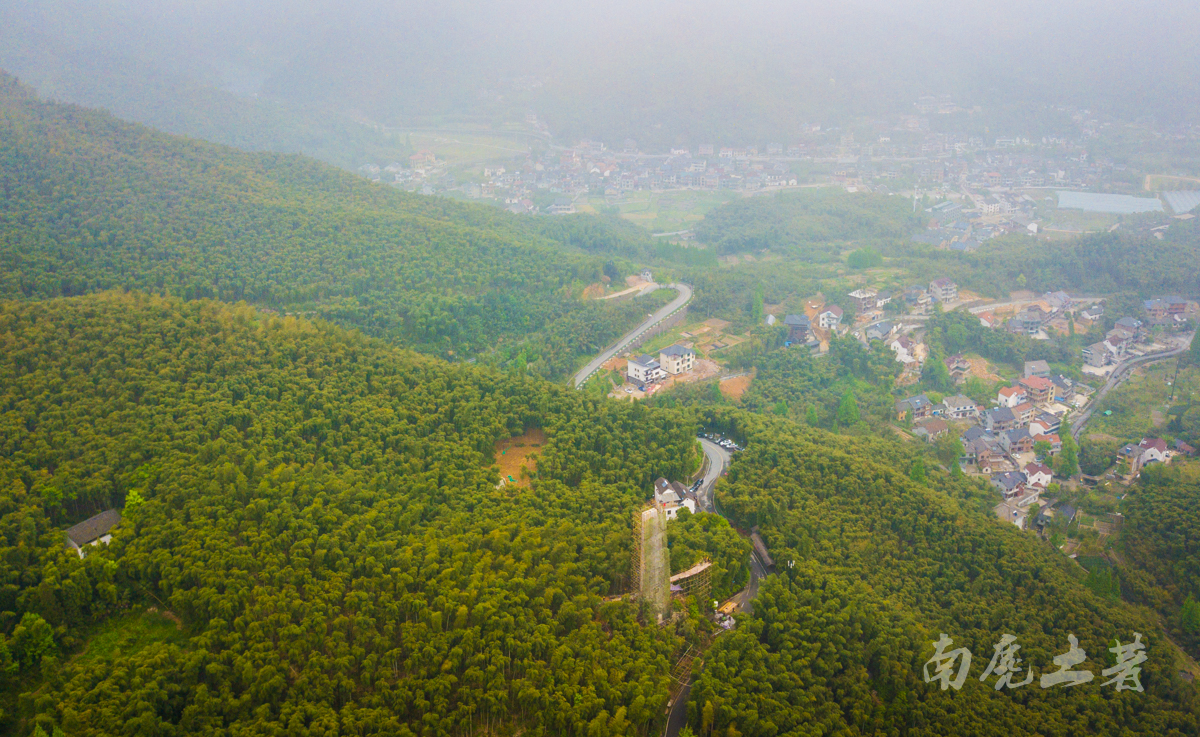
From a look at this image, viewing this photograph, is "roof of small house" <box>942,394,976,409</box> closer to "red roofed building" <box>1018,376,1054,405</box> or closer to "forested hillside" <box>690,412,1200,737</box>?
"red roofed building" <box>1018,376,1054,405</box>

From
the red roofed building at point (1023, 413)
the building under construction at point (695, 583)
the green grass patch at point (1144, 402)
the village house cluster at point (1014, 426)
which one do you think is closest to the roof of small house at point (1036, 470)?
the village house cluster at point (1014, 426)

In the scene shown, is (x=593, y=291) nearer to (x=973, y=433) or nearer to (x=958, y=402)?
(x=958, y=402)

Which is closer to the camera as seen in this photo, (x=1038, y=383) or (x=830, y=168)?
(x=1038, y=383)

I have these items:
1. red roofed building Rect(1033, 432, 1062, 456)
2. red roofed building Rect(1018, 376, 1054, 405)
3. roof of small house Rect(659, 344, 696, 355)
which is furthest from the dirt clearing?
red roofed building Rect(1018, 376, 1054, 405)

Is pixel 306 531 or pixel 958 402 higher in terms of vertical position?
pixel 306 531

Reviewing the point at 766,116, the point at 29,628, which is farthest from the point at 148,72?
the point at 29,628

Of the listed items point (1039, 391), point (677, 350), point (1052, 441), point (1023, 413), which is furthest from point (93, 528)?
point (1039, 391)

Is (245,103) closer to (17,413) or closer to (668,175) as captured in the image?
(668,175)
